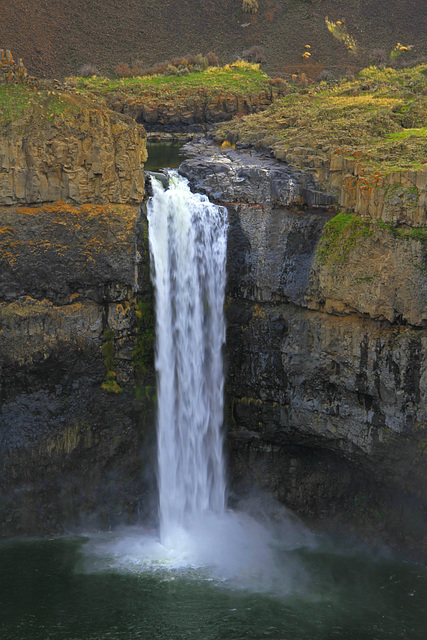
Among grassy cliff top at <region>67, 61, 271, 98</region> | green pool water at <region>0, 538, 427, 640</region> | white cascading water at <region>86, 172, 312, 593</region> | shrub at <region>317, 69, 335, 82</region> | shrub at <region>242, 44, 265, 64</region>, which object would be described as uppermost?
A: shrub at <region>242, 44, 265, 64</region>

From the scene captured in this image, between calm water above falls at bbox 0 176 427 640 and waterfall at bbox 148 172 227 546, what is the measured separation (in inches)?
1.3

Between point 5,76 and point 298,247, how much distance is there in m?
10.4

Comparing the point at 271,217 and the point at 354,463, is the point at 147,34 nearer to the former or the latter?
the point at 271,217

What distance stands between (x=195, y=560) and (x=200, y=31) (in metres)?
46.4

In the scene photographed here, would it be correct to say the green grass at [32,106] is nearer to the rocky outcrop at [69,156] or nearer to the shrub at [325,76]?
the rocky outcrop at [69,156]

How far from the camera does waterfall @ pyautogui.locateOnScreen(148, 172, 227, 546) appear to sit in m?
23.0

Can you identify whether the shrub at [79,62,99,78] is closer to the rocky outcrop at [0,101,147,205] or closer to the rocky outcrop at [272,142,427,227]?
the rocky outcrop at [0,101,147,205]

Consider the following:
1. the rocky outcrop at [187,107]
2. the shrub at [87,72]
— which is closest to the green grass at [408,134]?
the rocky outcrop at [187,107]

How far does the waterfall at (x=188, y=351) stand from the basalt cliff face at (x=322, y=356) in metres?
0.57

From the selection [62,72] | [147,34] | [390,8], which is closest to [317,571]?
[62,72]

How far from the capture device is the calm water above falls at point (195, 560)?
18500mm

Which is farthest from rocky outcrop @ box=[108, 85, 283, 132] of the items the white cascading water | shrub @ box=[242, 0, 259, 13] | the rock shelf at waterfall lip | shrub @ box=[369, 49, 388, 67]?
shrub @ box=[242, 0, 259, 13]

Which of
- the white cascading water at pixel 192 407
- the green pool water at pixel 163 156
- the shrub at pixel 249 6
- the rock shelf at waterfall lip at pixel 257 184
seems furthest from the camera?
the shrub at pixel 249 6

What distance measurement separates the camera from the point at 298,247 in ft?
73.1
